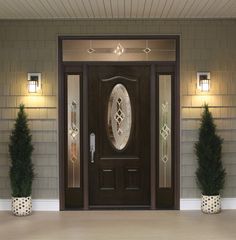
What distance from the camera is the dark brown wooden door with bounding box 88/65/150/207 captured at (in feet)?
18.5

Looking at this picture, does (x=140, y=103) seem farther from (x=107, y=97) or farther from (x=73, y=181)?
(x=73, y=181)

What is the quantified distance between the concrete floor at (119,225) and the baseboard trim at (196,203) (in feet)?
0.41

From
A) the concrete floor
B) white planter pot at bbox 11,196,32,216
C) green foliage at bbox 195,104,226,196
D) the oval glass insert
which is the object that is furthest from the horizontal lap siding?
the oval glass insert

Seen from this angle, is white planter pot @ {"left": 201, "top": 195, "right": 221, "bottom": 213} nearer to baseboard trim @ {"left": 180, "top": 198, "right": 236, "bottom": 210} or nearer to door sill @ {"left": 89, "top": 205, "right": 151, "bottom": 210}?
baseboard trim @ {"left": 180, "top": 198, "right": 236, "bottom": 210}

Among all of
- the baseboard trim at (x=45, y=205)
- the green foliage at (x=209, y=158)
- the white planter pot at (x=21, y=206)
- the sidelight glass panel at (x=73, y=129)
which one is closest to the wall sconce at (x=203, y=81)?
the green foliage at (x=209, y=158)

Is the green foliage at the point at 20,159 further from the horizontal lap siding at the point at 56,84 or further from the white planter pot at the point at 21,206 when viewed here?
the horizontal lap siding at the point at 56,84

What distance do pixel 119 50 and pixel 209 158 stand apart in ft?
6.08

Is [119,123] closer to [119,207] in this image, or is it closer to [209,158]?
[119,207]

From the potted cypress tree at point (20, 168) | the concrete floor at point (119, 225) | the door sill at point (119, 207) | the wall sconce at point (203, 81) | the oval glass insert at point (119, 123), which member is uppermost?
the wall sconce at point (203, 81)

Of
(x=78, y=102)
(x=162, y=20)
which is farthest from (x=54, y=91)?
(x=162, y=20)

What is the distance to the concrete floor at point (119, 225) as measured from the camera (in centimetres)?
452

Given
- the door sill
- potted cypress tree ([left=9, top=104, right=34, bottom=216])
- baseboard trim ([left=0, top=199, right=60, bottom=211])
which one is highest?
potted cypress tree ([left=9, top=104, right=34, bottom=216])

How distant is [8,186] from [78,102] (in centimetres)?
148

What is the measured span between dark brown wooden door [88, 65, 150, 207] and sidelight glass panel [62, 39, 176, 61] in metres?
0.20
